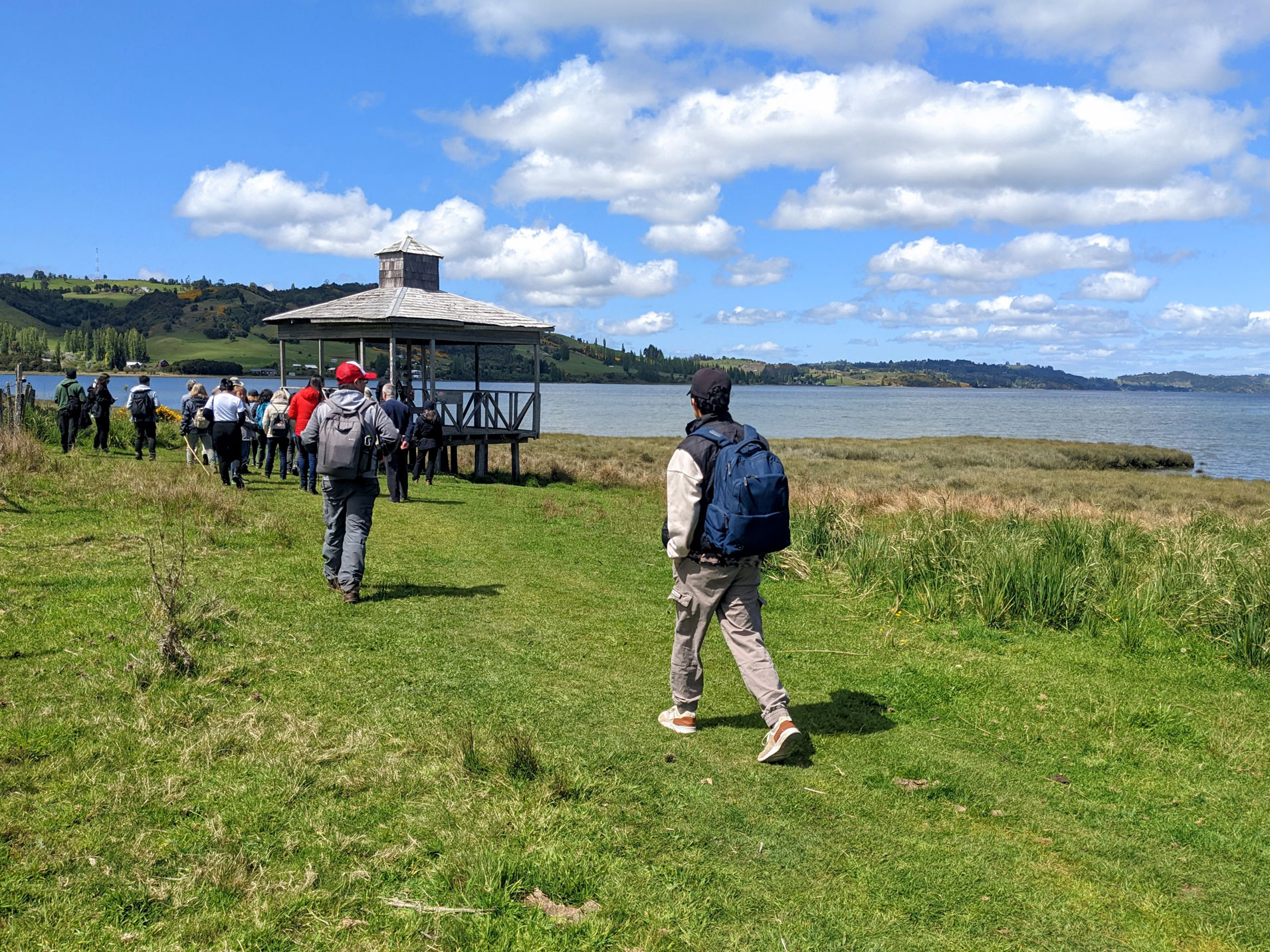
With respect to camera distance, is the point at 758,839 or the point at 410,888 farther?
the point at 758,839

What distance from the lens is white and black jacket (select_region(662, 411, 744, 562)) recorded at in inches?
200

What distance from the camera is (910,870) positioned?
409cm

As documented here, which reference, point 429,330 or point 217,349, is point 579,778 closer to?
point 429,330

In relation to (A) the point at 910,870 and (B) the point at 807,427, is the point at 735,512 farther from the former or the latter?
(B) the point at 807,427

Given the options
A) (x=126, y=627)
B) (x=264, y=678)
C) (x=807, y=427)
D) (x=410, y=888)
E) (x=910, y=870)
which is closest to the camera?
(x=410, y=888)

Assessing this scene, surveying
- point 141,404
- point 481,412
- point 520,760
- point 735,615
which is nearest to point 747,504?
point 735,615

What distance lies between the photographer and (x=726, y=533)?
5008mm

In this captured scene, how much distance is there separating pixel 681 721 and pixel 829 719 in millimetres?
1189

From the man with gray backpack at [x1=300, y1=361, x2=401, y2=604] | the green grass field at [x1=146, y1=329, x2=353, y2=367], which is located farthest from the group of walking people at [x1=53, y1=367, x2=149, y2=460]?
the green grass field at [x1=146, y1=329, x2=353, y2=367]

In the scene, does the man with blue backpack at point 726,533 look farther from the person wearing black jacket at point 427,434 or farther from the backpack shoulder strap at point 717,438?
the person wearing black jacket at point 427,434

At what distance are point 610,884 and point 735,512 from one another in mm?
2012

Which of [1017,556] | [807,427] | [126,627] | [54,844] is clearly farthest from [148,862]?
[807,427]

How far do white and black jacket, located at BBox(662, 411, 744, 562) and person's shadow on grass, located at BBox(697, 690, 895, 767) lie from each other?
52.6 inches

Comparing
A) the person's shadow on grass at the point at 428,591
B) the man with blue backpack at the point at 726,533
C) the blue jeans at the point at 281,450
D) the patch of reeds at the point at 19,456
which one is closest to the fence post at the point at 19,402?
the patch of reeds at the point at 19,456
